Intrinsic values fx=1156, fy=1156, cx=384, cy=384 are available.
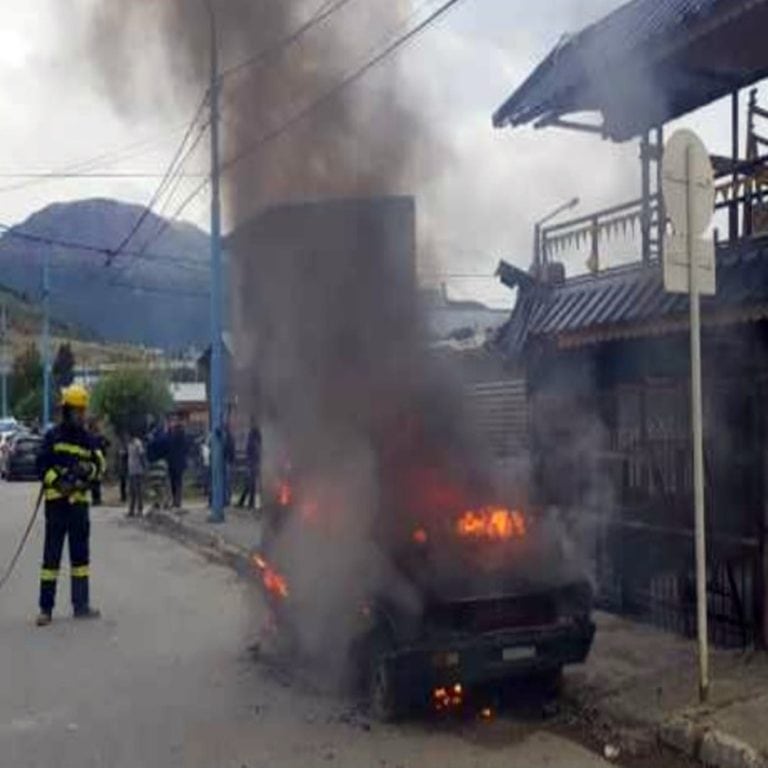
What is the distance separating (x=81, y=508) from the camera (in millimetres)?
10312

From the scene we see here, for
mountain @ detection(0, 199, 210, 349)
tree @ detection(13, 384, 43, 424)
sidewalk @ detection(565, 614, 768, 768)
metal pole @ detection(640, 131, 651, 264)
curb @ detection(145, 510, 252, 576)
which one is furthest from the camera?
tree @ detection(13, 384, 43, 424)

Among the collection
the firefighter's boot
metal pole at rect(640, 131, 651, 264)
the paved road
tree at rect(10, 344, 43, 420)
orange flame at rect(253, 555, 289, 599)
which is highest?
tree at rect(10, 344, 43, 420)

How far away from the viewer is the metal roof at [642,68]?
8500mm

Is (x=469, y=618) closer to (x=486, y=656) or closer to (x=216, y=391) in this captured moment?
(x=486, y=656)

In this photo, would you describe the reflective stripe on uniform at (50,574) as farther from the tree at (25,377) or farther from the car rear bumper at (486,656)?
the tree at (25,377)

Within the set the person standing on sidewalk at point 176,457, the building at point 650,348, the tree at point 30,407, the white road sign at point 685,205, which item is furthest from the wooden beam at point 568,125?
the tree at point 30,407

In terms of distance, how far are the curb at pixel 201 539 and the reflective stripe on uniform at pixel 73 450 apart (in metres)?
2.15

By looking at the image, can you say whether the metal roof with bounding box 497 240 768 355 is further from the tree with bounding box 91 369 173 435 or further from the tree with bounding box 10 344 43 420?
the tree with bounding box 10 344 43 420

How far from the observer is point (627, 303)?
A: 8430mm

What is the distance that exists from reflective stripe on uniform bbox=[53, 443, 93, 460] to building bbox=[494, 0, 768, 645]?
3860mm

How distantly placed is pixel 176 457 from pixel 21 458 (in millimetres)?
16517

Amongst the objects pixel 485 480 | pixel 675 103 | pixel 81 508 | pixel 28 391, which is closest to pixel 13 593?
pixel 81 508

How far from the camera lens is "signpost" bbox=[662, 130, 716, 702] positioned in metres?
6.16

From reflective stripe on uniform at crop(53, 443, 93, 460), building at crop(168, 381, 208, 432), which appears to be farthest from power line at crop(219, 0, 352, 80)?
building at crop(168, 381, 208, 432)
